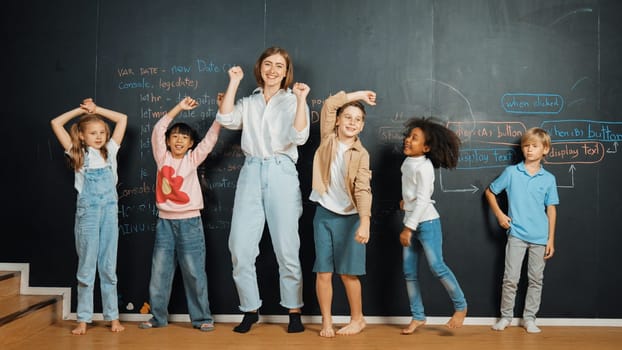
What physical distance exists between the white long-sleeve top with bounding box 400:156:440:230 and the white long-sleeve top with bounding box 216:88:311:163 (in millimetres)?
667

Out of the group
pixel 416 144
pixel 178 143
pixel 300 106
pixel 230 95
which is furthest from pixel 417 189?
pixel 178 143

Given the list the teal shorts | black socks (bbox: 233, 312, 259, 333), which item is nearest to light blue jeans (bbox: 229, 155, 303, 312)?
black socks (bbox: 233, 312, 259, 333)

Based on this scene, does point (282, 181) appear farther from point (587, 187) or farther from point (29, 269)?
point (587, 187)

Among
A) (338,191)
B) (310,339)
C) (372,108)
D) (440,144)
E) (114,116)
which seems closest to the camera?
(310,339)

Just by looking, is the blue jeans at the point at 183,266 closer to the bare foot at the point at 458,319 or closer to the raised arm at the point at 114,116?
the raised arm at the point at 114,116

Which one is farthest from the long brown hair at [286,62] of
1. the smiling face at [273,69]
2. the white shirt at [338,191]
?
the white shirt at [338,191]

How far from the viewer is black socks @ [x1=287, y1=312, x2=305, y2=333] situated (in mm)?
3245

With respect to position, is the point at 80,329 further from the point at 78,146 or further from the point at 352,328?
the point at 352,328

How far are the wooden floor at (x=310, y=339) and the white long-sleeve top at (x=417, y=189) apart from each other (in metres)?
0.65

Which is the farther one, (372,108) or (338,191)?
(372,108)

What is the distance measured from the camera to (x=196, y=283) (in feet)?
10.9

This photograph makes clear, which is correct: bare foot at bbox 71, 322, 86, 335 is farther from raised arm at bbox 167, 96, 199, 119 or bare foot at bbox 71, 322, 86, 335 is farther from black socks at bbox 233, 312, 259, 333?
raised arm at bbox 167, 96, 199, 119

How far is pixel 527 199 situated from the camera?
3457mm

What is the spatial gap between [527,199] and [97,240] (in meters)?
2.55
